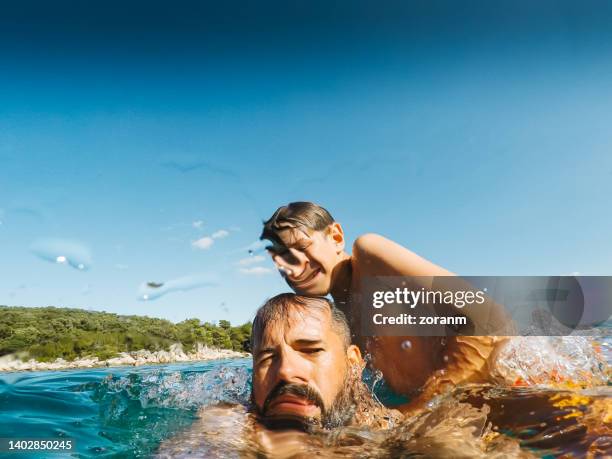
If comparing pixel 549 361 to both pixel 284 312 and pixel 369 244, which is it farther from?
pixel 284 312

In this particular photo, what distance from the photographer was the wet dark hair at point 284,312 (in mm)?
3404

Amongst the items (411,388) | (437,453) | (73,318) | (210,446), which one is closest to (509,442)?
(437,453)

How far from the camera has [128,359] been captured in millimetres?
17750

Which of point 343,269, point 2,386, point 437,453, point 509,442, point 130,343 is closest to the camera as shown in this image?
Result: point 437,453

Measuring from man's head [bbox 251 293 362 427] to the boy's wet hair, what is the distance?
3.94 ft

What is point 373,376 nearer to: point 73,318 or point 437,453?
point 437,453

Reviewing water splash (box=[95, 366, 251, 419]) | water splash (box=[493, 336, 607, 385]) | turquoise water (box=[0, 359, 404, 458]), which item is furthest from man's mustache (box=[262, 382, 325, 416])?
water splash (box=[95, 366, 251, 419])

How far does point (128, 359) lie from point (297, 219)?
15539 mm

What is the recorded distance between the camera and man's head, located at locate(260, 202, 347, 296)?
4605 mm

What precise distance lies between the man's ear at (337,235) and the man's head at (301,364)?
1.42 meters

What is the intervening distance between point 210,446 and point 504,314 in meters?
2.68

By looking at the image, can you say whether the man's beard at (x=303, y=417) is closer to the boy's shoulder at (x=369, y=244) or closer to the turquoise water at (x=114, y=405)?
the turquoise water at (x=114, y=405)

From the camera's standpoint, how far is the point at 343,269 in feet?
16.1

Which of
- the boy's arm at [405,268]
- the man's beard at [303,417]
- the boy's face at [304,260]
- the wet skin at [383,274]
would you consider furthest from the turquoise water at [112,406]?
the boy's arm at [405,268]
